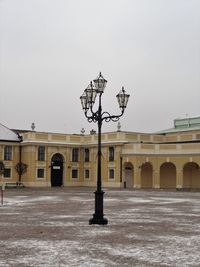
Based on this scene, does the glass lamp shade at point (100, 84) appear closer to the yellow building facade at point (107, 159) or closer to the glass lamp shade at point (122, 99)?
the glass lamp shade at point (122, 99)

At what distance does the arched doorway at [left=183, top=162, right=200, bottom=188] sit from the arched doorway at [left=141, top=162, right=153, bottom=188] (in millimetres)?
3823

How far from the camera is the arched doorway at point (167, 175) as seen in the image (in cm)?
5450

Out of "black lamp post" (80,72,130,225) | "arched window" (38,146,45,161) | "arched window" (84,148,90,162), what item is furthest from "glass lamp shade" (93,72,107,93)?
"arched window" (84,148,90,162)

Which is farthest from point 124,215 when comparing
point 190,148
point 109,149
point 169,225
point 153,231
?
point 109,149

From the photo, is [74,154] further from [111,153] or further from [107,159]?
[111,153]

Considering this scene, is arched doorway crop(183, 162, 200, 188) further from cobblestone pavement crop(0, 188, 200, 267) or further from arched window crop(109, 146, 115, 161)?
cobblestone pavement crop(0, 188, 200, 267)

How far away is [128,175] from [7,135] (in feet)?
46.9

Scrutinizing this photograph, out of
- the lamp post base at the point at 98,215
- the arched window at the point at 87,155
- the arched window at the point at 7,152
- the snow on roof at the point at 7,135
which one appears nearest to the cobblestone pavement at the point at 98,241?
the lamp post base at the point at 98,215

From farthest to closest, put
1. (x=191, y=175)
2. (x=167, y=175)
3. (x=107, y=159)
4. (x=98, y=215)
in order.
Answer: (x=107, y=159) < (x=167, y=175) < (x=191, y=175) < (x=98, y=215)

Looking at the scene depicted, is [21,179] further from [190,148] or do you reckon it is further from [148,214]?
[148,214]

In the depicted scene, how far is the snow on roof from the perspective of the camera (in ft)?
Result: 184

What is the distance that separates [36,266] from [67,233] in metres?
4.64

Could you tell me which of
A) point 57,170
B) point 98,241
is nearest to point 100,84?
point 98,241

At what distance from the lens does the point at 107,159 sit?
5547cm
